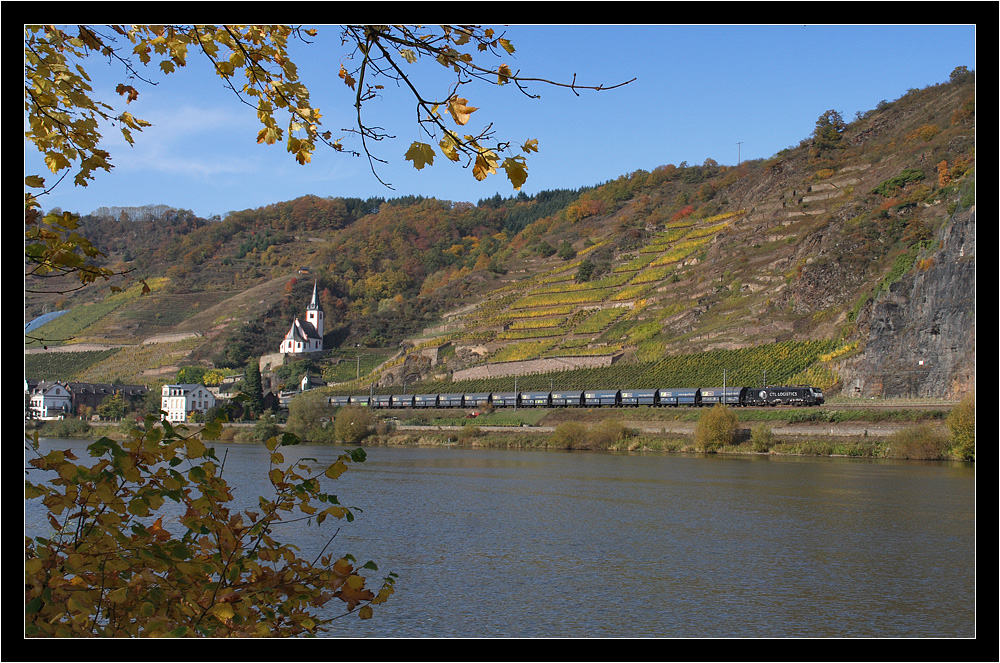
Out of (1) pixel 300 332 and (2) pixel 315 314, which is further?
(2) pixel 315 314

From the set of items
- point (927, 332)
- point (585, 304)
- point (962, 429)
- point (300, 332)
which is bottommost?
point (962, 429)

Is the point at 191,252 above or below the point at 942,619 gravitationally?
above

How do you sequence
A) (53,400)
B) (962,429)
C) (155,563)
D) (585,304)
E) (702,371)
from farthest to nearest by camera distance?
1. (585,304)
2. (53,400)
3. (702,371)
4. (962,429)
5. (155,563)

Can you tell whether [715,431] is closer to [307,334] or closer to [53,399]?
[53,399]

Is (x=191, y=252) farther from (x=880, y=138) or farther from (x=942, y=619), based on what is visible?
(x=942, y=619)

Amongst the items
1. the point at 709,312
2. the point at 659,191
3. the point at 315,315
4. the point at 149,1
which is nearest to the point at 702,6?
the point at 149,1

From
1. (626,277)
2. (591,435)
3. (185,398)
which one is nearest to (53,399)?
(185,398)

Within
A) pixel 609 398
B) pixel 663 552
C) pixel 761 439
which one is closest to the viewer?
pixel 663 552

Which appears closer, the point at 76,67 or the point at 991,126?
the point at 991,126
